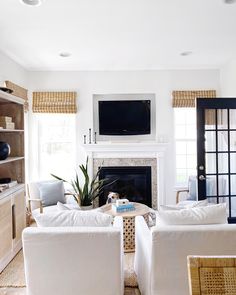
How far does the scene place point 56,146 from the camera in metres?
5.53

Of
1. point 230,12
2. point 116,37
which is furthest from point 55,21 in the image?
point 230,12

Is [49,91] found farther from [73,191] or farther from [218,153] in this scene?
[218,153]

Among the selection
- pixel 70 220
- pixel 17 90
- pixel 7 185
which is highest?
pixel 17 90

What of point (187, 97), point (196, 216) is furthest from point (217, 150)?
point (196, 216)

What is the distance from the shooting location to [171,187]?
5.48 meters

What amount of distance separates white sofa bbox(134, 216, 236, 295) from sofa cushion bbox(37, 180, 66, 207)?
2785 mm

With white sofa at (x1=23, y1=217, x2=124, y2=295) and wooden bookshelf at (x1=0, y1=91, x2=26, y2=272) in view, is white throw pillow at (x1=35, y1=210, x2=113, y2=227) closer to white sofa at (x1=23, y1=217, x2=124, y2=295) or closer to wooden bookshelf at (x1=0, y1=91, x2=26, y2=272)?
white sofa at (x1=23, y1=217, x2=124, y2=295)

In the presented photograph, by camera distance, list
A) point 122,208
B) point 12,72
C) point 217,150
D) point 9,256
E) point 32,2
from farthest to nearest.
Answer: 1. point 12,72
2. point 217,150
3. point 122,208
4. point 9,256
5. point 32,2

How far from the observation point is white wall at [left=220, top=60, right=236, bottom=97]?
4820 millimetres

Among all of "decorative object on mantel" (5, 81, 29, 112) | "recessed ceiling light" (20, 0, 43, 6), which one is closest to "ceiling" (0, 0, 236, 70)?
"recessed ceiling light" (20, 0, 43, 6)

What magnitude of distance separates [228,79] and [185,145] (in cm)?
137

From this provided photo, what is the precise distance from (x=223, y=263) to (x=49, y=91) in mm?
4835

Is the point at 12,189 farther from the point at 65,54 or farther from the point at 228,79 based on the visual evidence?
the point at 228,79

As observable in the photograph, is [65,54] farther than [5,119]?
Yes
